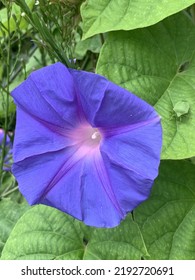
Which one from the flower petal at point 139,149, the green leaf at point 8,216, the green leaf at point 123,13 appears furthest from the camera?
the green leaf at point 8,216

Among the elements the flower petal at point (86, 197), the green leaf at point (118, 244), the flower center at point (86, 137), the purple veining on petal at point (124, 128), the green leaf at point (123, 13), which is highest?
the green leaf at point (123, 13)

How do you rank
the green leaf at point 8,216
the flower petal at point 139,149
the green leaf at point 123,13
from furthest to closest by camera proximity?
1. the green leaf at point 8,216
2. the green leaf at point 123,13
3. the flower petal at point 139,149

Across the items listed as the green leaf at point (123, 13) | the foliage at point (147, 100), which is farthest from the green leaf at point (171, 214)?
the green leaf at point (123, 13)

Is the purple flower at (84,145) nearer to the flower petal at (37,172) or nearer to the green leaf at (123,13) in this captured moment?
the flower petal at (37,172)

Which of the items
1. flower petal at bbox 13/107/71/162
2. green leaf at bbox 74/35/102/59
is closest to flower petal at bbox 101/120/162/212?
flower petal at bbox 13/107/71/162

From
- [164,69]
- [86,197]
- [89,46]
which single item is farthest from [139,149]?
[89,46]

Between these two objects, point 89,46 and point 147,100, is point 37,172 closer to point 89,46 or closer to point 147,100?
point 147,100

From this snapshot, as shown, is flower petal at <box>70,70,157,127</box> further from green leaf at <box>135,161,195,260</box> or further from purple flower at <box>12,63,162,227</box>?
green leaf at <box>135,161,195,260</box>
